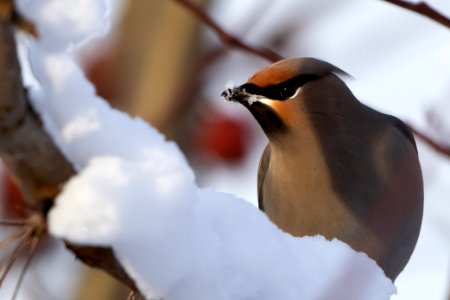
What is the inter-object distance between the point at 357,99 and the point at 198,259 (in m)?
1.87

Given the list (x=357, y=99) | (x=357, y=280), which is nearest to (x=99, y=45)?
(x=357, y=99)

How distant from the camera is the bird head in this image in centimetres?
259

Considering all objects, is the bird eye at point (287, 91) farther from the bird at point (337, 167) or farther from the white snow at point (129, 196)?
the white snow at point (129, 196)

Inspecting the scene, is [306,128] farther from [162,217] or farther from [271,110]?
[162,217]

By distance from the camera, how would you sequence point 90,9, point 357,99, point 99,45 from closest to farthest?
point 90,9 < point 357,99 < point 99,45

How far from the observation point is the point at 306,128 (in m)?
2.87

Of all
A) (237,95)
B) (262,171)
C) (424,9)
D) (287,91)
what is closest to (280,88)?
(287,91)

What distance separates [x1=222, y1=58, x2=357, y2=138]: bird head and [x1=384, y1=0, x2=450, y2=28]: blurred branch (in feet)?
3.24

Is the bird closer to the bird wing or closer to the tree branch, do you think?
the bird wing

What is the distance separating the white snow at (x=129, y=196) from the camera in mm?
1052

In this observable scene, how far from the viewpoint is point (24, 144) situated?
1.00 meters

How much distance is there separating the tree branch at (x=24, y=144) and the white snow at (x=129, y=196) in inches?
0.6

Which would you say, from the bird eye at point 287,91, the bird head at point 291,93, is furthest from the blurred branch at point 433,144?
the bird eye at point 287,91

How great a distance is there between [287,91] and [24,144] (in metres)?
1.81
